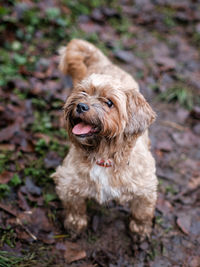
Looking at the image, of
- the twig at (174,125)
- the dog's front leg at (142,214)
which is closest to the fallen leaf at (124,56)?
the twig at (174,125)

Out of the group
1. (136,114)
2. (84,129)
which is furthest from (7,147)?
(136,114)

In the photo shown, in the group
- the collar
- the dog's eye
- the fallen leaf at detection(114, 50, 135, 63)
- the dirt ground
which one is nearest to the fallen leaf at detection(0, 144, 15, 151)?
the dirt ground

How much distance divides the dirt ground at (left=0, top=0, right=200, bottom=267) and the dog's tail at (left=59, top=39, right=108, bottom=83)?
891 millimetres

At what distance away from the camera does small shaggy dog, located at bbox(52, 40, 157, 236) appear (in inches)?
125

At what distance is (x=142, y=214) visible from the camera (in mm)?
3977

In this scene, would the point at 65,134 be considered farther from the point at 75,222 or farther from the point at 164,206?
the point at 164,206

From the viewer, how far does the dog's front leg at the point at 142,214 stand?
3873 millimetres

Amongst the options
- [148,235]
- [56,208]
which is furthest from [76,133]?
[148,235]

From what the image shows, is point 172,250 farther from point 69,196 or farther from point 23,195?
point 23,195

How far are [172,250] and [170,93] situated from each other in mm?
3109

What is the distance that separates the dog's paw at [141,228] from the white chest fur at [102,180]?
74 centimetres

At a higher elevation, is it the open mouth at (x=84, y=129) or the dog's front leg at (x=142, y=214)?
the open mouth at (x=84, y=129)

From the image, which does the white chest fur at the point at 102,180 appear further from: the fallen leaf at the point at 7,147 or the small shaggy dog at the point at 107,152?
the fallen leaf at the point at 7,147

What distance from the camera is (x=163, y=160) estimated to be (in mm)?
5113
